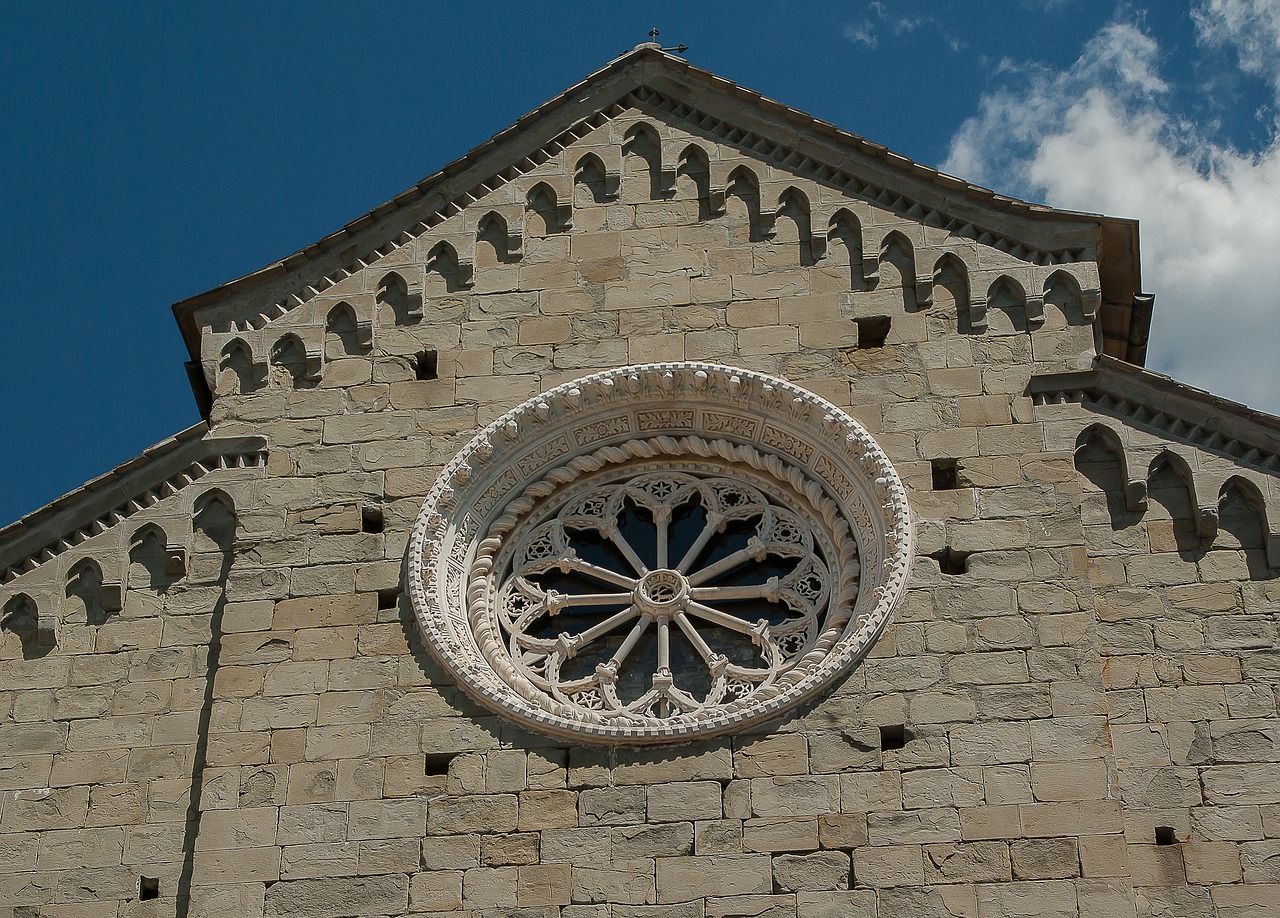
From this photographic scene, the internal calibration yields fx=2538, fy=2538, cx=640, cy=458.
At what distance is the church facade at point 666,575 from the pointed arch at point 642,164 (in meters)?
0.06

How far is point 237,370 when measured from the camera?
2031cm

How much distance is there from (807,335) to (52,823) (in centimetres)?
671

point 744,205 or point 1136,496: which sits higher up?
point 744,205

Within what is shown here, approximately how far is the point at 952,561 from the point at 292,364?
18.6ft

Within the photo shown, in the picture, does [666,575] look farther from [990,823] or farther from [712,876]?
[990,823]

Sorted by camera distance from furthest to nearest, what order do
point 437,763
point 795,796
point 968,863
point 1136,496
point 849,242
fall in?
point 849,242
point 1136,496
point 437,763
point 795,796
point 968,863

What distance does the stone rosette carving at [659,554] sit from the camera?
17938 mm

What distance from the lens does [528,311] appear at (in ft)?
66.2

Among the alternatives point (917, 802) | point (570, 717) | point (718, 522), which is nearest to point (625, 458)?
point (718, 522)

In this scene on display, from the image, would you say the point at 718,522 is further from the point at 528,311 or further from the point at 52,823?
the point at 52,823

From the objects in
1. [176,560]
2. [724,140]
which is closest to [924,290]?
[724,140]

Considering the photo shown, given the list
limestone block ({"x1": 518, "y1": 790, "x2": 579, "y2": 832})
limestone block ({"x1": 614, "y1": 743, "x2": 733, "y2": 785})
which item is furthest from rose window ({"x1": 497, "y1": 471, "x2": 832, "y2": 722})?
limestone block ({"x1": 518, "y1": 790, "x2": 579, "y2": 832})

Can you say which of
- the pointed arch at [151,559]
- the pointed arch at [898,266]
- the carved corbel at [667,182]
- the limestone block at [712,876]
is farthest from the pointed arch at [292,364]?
the limestone block at [712,876]

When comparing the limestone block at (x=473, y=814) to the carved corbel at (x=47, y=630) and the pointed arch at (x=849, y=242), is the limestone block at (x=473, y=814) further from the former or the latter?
the pointed arch at (x=849, y=242)
